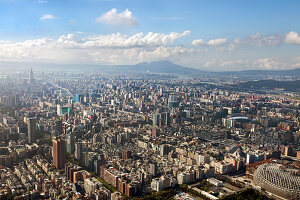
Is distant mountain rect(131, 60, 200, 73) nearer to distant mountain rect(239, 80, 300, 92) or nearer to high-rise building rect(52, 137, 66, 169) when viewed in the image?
distant mountain rect(239, 80, 300, 92)

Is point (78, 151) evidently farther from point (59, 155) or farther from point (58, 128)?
point (58, 128)

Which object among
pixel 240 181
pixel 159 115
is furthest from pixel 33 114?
pixel 240 181

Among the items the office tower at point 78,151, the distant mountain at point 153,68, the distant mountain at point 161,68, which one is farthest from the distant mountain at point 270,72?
the office tower at point 78,151

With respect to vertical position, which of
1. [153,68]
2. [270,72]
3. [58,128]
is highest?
[153,68]

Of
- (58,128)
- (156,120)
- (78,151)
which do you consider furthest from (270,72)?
(78,151)

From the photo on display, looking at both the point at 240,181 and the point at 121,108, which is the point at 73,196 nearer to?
the point at 240,181

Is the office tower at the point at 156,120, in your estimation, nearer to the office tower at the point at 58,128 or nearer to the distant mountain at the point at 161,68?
the office tower at the point at 58,128

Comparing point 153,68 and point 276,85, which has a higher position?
point 153,68

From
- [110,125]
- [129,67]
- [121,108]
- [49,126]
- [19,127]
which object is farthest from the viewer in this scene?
[129,67]

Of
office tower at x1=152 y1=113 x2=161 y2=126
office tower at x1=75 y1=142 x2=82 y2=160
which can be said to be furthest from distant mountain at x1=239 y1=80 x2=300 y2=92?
office tower at x1=75 y1=142 x2=82 y2=160

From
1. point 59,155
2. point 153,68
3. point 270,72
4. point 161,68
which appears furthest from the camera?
point 161,68

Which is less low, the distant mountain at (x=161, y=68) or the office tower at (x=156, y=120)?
the distant mountain at (x=161, y=68)
